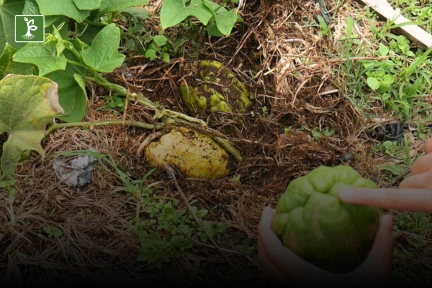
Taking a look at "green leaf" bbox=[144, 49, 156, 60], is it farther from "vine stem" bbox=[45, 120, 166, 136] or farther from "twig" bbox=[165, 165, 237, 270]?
"twig" bbox=[165, 165, 237, 270]

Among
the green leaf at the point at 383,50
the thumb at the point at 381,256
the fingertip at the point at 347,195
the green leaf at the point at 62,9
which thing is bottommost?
the green leaf at the point at 383,50

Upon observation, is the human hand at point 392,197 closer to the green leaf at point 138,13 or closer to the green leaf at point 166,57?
the green leaf at point 166,57

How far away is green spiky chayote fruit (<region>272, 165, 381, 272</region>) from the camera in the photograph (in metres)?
1.49

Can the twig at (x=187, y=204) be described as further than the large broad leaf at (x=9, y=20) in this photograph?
No

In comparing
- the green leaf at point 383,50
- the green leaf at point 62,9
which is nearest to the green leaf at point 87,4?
the green leaf at point 62,9

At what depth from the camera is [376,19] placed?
2.99m

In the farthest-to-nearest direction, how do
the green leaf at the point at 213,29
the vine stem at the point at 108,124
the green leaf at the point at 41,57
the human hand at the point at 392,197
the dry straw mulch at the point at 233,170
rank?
the green leaf at the point at 213,29 < the vine stem at the point at 108,124 < the green leaf at the point at 41,57 < the dry straw mulch at the point at 233,170 < the human hand at the point at 392,197

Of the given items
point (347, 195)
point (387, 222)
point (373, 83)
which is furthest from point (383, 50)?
point (347, 195)

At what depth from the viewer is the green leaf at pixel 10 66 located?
7.57 ft

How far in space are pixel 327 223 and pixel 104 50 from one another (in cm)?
134

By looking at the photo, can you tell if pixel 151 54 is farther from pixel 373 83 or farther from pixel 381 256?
pixel 381 256

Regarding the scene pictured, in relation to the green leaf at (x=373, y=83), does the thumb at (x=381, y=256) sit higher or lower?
higher

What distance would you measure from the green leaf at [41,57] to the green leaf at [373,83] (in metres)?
1.53

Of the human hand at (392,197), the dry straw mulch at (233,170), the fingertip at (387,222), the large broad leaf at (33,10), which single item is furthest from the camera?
the large broad leaf at (33,10)
